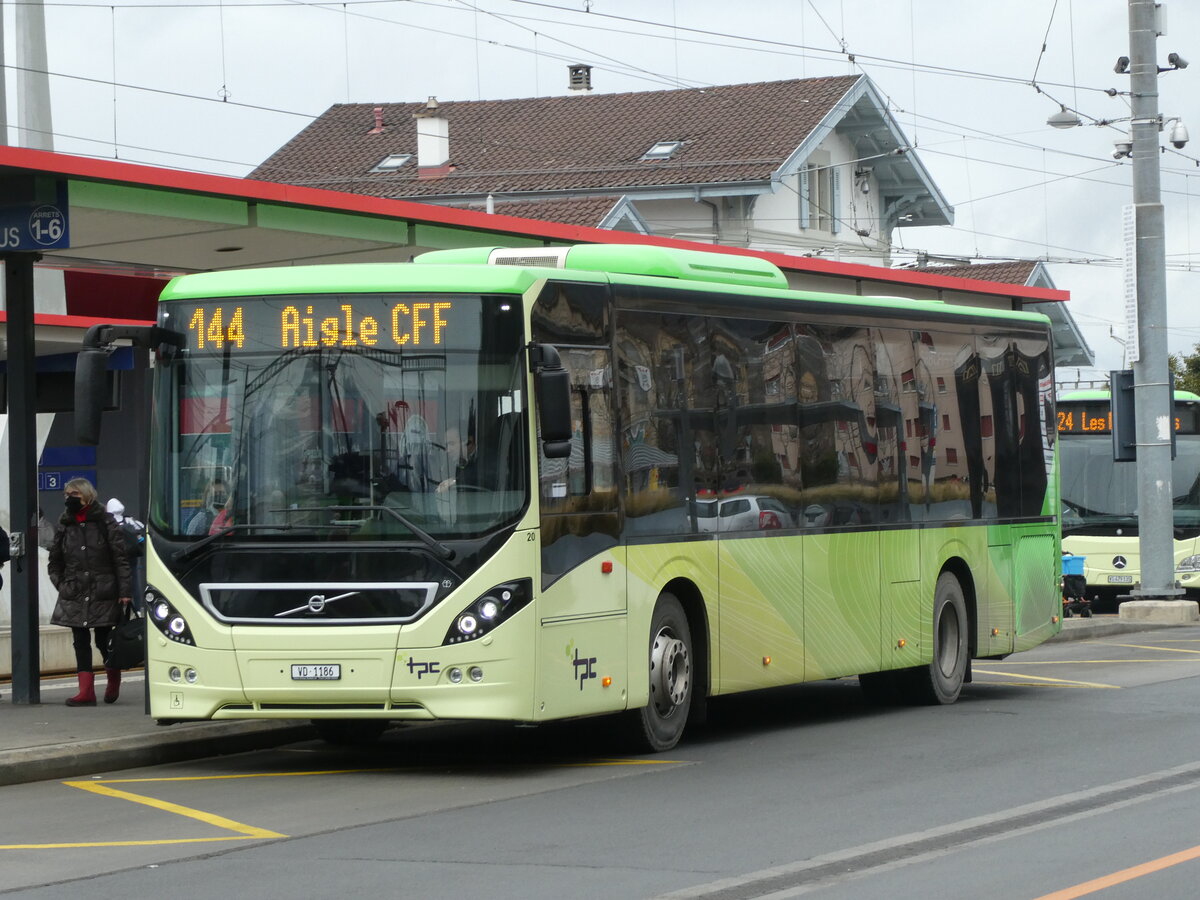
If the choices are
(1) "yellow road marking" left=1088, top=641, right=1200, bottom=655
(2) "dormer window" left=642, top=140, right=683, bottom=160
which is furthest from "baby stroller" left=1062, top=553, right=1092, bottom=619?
(2) "dormer window" left=642, top=140, right=683, bottom=160

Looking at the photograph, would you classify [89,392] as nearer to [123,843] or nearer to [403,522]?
[403,522]

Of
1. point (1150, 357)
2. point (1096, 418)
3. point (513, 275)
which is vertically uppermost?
point (1150, 357)

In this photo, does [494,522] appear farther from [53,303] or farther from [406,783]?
[53,303]

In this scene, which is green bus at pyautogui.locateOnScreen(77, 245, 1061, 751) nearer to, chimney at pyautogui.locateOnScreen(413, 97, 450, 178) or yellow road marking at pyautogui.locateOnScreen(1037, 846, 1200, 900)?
yellow road marking at pyautogui.locateOnScreen(1037, 846, 1200, 900)

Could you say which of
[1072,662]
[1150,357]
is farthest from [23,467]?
[1150,357]

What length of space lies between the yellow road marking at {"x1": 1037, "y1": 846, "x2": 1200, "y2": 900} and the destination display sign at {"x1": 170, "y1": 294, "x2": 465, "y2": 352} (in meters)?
4.90

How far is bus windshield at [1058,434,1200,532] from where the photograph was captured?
104 feet

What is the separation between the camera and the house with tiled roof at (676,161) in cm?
4672

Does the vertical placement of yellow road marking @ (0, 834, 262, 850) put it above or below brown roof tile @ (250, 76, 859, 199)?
below

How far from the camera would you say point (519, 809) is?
10406 millimetres

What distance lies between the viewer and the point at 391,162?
52188mm

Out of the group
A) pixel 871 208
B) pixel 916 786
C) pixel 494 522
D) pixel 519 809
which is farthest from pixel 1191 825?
pixel 871 208

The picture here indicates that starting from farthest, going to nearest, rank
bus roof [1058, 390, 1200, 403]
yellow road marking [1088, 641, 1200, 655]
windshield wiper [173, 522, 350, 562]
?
bus roof [1058, 390, 1200, 403] < yellow road marking [1088, 641, 1200, 655] < windshield wiper [173, 522, 350, 562]

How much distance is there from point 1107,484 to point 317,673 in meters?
23.0
